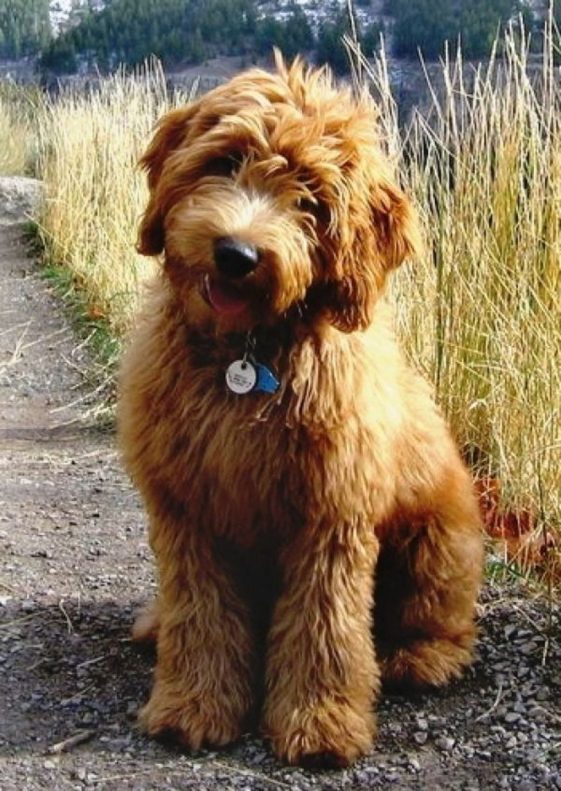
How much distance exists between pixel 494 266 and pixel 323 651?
2.10 m

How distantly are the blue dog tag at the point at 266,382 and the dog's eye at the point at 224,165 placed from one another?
515 millimetres

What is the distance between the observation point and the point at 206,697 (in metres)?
3.10

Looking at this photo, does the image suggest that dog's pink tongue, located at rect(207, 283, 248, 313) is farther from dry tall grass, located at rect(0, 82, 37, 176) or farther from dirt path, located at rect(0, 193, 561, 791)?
dry tall grass, located at rect(0, 82, 37, 176)

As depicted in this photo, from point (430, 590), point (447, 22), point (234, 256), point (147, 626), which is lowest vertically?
point (147, 626)

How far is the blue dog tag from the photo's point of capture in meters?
2.96

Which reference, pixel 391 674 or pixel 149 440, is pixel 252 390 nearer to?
pixel 149 440

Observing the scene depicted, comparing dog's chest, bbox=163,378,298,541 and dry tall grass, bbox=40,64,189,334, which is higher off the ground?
dog's chest, bbox=163,378,298,541

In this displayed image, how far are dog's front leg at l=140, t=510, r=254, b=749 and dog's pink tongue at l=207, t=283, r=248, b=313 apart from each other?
65 centimetres

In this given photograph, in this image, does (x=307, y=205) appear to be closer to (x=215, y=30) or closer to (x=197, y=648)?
(x=197, y=648)

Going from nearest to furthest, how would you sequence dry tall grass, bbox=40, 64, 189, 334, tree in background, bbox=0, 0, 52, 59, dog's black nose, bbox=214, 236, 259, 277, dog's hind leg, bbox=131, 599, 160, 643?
dog's black nose, bbox=214, 236, 259, 277 < dog's hind leg, bbox=131, 599, 160, 643 < dry tall grass, bbox=40, 64, 189, 334 < tree in background, bbox=0, 0, 52, 59

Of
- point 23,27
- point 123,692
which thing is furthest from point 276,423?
point 23,27

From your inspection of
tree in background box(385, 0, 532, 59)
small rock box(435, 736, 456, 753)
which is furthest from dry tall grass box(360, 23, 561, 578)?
small rock box(435, 736, 456, 753)

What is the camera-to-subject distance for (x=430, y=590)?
3.38m

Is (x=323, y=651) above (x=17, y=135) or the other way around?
above
